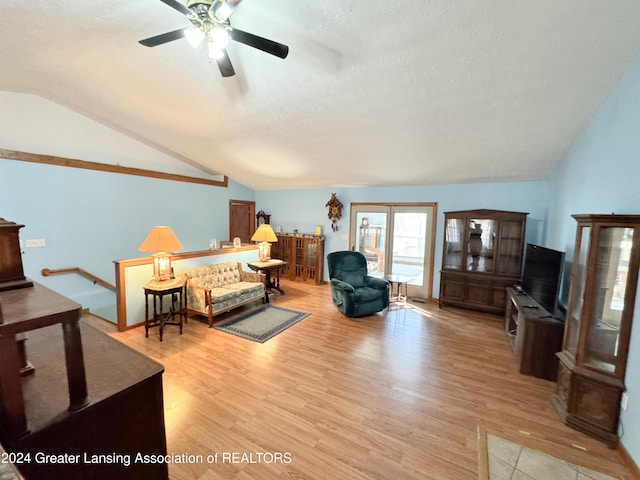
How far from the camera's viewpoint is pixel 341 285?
4371mm

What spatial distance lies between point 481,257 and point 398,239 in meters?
1.57

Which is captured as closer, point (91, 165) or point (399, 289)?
point (91, 165)

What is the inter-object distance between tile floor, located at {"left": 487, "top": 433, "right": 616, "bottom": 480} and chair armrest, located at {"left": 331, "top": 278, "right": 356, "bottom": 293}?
2.59 m

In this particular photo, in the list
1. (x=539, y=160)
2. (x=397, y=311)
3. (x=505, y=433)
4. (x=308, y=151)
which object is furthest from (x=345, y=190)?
(x=505, y=433)

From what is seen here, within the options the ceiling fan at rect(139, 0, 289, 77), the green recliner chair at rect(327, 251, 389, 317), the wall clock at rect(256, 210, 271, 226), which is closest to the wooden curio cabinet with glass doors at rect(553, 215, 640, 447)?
the green recliner chair at rect(327, 251, 389, 317)

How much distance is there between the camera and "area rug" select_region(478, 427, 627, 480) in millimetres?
1754

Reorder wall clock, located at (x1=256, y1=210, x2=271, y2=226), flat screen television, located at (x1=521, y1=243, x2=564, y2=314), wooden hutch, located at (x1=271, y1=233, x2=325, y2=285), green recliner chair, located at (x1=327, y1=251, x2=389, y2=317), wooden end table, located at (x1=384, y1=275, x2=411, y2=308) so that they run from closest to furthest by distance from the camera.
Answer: flat screen television, located at (x1=521, y1=243, x2=564, y2=314), green recliner chair, located at (x1=327, y1=251, x2=389, y2=317), wooden end table, located at (x1=384, y1=275, x2=411, y2=308), wooden hutch, located at (x1=271, y1=233, x2=325, y2=285), wall clock, located at (x1=256, y1=210, x2=271, y2=226)

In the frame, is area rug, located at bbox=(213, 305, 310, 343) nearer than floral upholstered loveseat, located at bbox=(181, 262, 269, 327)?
Yes

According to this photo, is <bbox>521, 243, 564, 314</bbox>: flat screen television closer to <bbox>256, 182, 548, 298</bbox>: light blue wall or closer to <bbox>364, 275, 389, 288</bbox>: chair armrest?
<bbox>256, 182, 548, 298</bbox>: light blue wall

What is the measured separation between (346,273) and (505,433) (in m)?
3.09

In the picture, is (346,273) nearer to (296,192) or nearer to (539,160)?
(296,192)

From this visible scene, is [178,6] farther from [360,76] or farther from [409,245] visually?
[409,245]

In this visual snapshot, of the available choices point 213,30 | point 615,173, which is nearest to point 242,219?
point 213,30

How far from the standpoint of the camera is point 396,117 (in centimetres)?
327
